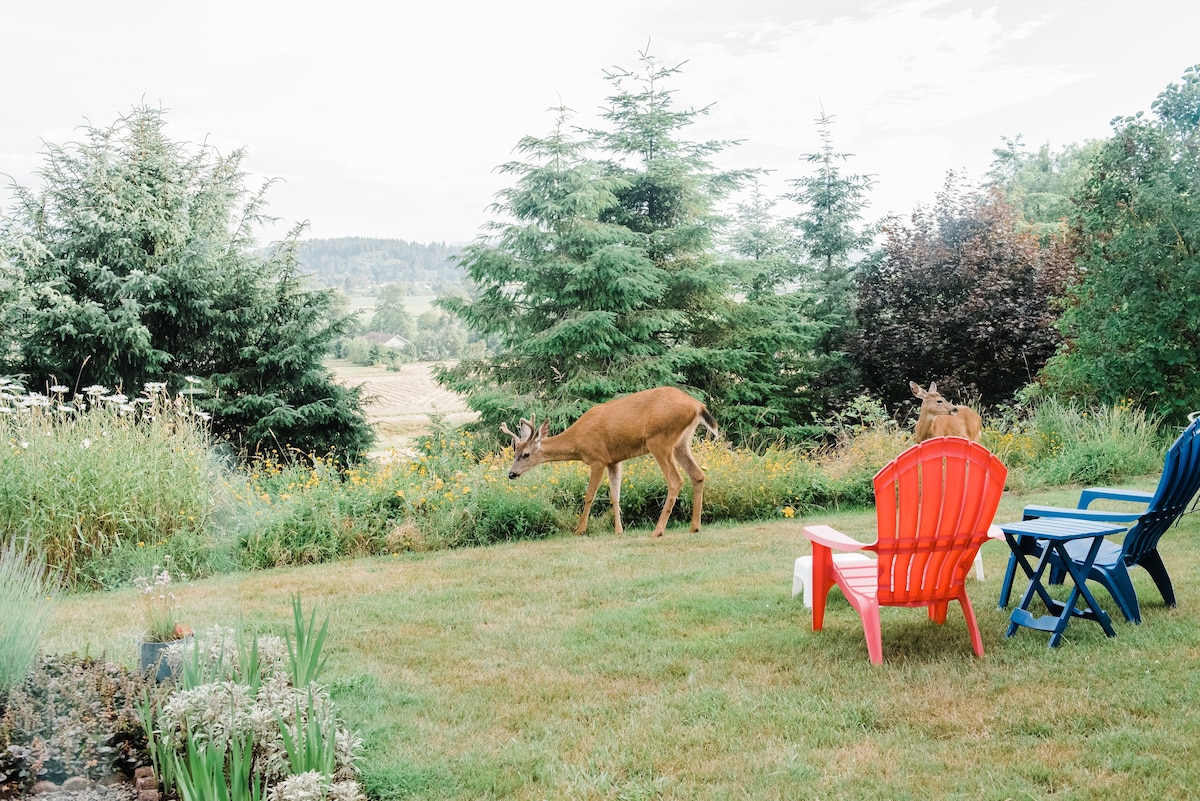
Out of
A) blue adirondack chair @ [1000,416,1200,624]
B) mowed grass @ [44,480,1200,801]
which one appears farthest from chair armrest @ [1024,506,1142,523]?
mowed grass @ [44,480,1200,801]

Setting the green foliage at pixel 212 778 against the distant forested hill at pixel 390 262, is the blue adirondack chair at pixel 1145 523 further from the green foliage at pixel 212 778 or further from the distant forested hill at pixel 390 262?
the distant forested hill at pixel 390 262

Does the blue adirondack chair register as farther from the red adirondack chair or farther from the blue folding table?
the red adirondack chair

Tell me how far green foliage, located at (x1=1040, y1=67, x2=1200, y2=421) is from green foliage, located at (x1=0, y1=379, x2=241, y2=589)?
9906 millimetres

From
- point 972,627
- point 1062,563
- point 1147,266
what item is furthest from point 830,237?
point 972,627

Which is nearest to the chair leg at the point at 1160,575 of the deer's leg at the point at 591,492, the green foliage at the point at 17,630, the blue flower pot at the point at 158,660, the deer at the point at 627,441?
the deer at the point at 627,441

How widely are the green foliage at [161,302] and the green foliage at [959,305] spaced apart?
29.8 ft

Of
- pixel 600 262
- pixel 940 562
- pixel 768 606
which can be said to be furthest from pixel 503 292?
pixel 940 562

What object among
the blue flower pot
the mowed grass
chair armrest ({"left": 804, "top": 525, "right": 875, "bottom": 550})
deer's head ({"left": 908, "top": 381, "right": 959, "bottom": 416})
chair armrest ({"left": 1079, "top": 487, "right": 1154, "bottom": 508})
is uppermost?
deer's head ({"left": 908, "top": 381, "right": 959, "bottom": 416})

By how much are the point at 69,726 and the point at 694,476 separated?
578 centimetres

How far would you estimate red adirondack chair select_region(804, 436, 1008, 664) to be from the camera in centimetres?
399

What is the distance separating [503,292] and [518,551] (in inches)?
281

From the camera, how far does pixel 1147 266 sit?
32.5 ft

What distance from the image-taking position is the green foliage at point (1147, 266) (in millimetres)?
9562

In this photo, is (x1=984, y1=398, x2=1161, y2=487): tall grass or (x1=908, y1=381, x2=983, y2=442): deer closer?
(x1=908, y1=381, x2=983, y2=442): deer
